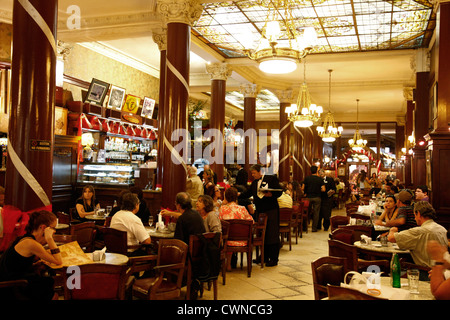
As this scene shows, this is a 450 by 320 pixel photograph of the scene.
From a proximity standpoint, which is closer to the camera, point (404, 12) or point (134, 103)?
point (404, 12)

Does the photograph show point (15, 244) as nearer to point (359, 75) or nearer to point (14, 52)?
point (14, 52)

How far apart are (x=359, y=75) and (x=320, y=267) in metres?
12.5

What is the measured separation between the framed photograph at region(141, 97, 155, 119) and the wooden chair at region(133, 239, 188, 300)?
1040 cm

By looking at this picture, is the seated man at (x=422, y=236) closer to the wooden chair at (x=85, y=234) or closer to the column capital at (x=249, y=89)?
the wooden chair at (x=85, y=234)

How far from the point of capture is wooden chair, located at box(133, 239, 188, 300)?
3.85 meters

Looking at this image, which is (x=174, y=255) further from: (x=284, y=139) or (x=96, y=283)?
(x=284, y=139)

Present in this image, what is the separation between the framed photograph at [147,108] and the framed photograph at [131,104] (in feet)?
1.22

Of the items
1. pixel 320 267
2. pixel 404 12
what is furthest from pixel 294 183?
pixel 320 267

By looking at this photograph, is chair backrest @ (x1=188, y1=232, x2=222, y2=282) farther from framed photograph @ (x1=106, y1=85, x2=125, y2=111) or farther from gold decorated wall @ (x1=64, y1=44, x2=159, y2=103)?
framed photograph @ (x1=106, y1=85, x2=125, y2=111)

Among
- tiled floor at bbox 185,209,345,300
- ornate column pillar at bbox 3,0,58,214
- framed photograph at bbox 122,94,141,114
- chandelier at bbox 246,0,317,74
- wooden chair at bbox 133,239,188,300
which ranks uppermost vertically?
framed photograph at bbox 122,94,141,114

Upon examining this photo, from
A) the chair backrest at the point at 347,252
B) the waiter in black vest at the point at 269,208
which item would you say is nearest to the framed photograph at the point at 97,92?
the waiter in black vest at the point at 269,208

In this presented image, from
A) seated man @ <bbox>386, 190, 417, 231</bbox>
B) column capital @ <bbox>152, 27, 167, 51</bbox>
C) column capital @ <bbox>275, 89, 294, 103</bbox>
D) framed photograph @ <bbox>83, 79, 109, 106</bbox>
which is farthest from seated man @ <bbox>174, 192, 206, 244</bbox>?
column capital @ <bbox>275, 89, 294, 103</bbox>

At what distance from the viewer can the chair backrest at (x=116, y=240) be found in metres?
4.36
